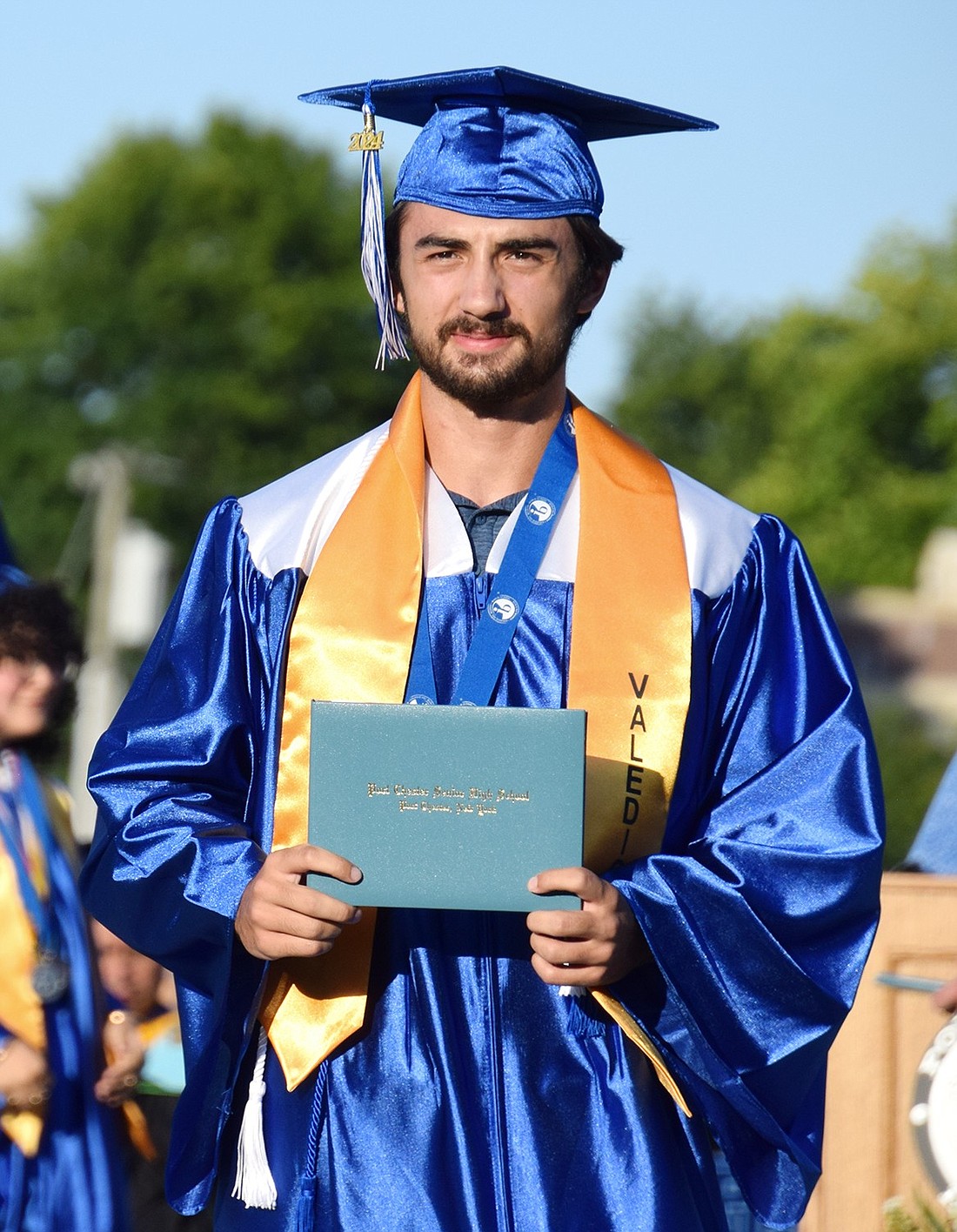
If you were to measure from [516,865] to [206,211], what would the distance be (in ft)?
115

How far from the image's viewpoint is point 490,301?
3.00 metres

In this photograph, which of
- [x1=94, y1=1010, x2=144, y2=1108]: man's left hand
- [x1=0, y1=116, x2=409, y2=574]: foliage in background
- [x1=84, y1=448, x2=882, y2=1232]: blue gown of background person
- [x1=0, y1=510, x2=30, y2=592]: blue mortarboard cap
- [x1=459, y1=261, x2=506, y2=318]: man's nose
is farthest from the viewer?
[x1=0, y1=116, x2=409, y2=574]: foliage in background

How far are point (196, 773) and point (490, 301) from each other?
2.67 feet

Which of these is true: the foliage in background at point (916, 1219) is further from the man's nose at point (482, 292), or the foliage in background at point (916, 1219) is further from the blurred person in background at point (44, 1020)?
the man's nose at point (482, 292)

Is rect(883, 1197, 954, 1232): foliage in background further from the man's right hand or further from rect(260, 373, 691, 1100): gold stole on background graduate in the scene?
the man's right hand

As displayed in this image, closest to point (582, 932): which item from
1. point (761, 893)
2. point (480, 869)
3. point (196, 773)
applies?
point (480, 869)

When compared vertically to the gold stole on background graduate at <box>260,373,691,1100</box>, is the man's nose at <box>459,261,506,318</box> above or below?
above

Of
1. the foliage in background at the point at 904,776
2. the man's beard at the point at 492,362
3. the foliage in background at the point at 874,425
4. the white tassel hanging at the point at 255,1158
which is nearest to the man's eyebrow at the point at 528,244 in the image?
the man's beard at the point at 492,362

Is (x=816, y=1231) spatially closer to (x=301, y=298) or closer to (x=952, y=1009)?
(x=952, y=1009)

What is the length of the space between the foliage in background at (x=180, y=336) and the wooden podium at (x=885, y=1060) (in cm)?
2971

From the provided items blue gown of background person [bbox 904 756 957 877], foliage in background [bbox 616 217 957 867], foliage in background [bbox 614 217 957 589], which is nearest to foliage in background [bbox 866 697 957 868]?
foliage in background [bbox 616 217 957 867]

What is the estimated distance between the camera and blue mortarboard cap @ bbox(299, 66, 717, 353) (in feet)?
10.1

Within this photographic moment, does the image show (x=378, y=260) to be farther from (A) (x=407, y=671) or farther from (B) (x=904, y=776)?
(B) (x=904, y=776)

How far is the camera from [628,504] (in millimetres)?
3180
